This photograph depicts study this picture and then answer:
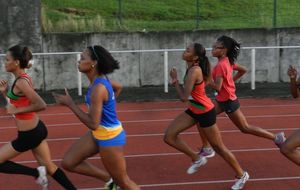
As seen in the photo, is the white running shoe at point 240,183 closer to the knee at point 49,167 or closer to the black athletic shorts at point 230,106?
the black athletic shorts at point 230,106

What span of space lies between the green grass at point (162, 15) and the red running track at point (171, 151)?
5444 millimetres

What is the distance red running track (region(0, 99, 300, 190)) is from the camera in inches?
265

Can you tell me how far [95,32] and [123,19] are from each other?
3142 millimetres

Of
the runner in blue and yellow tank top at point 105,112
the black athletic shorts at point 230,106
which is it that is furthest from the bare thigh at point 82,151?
the black athletic shorts at point 230,106

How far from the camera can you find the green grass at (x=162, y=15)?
1793 cm

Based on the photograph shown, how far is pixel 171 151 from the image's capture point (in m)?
8.35

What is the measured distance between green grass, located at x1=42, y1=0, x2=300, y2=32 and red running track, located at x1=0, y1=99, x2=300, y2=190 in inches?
214

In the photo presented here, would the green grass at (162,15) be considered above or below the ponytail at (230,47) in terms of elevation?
above

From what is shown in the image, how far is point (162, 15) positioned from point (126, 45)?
6017 millimetres

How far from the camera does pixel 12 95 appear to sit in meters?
5.62

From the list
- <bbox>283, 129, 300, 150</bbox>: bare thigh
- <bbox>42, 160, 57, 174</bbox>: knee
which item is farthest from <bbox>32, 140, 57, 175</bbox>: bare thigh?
<bbox>283, 129, 300, 150</bbox>: bare thigh

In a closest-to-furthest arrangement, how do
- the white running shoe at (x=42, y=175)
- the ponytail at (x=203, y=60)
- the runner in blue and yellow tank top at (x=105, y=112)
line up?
the runner in blue and yellow tank top at (x=105, y=112)
the white running shoe at (x=42, y=175)
the ponytail at (x=203, y=60)

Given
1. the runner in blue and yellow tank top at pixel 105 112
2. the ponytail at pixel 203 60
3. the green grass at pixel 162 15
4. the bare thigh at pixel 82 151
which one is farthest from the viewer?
the green grass at pixel 162 15

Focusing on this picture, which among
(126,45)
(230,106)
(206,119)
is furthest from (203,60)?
(126,45)
